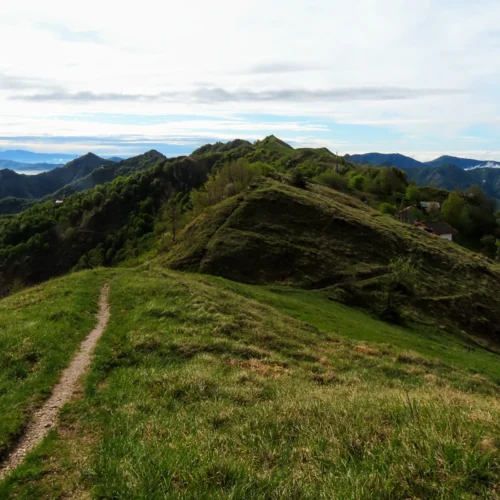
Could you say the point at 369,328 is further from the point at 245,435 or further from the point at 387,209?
the point at 387,209

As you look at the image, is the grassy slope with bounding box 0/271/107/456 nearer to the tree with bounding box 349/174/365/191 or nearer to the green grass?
the green grass

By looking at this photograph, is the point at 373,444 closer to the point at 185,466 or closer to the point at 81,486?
the point at 185,466

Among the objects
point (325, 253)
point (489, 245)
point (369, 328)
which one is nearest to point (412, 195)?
point (489, 245)

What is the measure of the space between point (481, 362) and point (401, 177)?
14113 cm

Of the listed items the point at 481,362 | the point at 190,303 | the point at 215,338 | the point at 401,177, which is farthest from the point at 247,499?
the point at 401,177

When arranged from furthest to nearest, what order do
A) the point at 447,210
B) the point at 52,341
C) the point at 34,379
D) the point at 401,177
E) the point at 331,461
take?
1. the point at 401,177
2. the point at 447,210
3. the point at 52,341
4. the point at 34,379
5. the point at 331,461

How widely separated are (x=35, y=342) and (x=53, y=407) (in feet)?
18.6

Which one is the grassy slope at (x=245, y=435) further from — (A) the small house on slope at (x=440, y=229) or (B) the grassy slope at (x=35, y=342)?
(A) the small house on slope at (x=440, y=229)

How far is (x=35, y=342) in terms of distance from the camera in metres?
16.4

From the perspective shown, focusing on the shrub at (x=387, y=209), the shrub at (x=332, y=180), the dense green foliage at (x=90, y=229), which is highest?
the shrub at (x=332, y=180)

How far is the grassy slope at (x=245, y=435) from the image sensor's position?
20.6 ft

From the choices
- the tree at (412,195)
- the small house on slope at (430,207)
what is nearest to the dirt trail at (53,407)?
the tree at (412,195)

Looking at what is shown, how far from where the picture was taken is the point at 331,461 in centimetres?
709

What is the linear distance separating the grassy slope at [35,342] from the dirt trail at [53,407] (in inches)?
10.0
